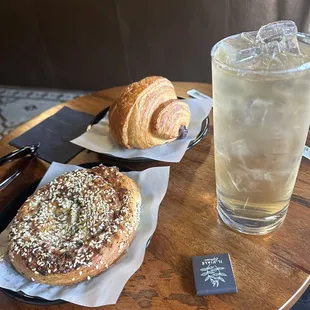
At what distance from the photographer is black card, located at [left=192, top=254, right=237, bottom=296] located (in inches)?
22.7

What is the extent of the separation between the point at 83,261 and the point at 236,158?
0.28 m

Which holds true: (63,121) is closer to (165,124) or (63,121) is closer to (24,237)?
(165,124)

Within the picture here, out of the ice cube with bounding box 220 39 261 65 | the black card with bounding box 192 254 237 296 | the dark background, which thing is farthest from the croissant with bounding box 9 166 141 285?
the dark background

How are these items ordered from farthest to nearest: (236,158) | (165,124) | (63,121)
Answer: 1. (63,121)
2. (165,124)
3. (236,158)

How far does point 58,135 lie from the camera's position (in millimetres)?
1040

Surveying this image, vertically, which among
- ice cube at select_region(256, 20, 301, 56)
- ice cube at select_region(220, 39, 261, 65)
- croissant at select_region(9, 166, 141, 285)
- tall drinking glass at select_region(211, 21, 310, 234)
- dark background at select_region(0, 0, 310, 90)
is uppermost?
ice cube at select_region(256, 20, 301, 56)

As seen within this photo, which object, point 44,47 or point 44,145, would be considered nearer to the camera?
point 44,145

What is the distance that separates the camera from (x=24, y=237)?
640mm

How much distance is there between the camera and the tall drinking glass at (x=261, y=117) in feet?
1.74

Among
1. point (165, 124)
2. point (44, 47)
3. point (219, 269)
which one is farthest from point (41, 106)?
point (219, 269)

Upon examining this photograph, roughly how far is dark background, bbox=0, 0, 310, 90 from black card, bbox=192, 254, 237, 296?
4.52 ft

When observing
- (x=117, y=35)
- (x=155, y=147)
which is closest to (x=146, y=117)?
(x=155, y=147)

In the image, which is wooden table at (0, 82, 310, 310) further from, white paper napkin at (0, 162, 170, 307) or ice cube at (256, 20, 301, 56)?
ice cube at (256, 20, 301, 56)

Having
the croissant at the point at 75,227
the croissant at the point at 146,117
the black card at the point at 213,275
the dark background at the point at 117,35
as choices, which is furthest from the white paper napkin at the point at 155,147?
the dark background at the point at 117,35
